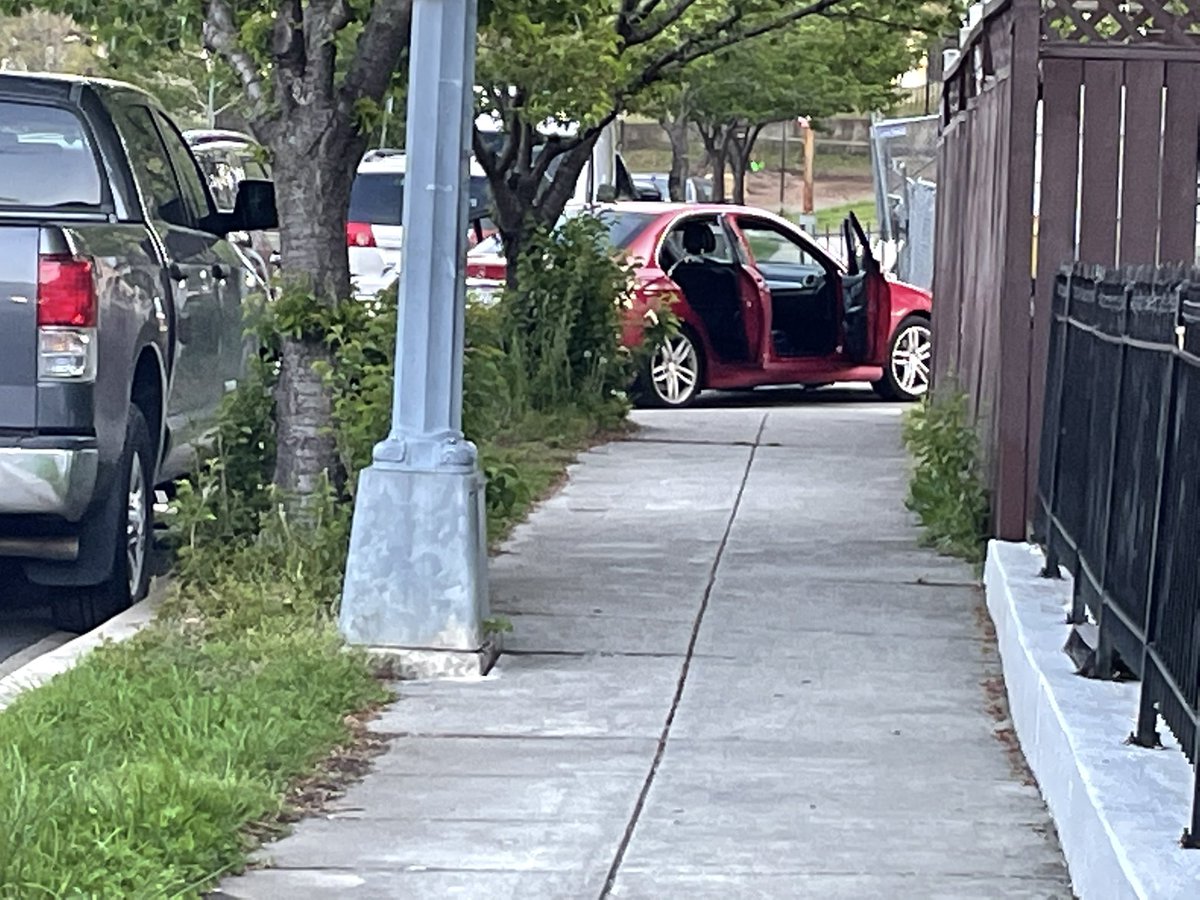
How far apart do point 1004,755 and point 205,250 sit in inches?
192

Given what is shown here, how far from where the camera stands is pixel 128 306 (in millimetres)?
8273

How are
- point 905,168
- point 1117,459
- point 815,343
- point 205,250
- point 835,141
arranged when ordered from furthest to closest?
1. point 835,141
2. point 905,168
3. point 815,343
4. point 205,250
5. point 1117,459

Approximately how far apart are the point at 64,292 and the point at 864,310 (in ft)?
32.7

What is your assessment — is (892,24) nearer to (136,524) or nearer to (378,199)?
(378,199)

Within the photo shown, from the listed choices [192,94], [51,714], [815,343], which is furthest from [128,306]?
[192,94]

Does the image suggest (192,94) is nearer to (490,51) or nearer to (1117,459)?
(490,51)

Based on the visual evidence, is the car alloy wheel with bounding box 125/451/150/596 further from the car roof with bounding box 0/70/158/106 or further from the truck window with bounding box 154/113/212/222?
the truck window with bounding box 154/113/212/222

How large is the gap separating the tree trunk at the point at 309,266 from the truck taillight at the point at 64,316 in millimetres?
961

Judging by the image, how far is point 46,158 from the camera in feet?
29.8

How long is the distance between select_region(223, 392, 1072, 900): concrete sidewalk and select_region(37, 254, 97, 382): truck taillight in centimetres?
170

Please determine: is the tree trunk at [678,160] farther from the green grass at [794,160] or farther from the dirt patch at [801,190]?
the green grass at [794,160]

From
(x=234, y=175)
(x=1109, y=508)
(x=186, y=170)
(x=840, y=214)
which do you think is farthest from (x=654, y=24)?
(x=840, y=214)

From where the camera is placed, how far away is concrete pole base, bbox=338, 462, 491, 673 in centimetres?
738

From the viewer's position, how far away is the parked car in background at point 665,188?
35.3 m
